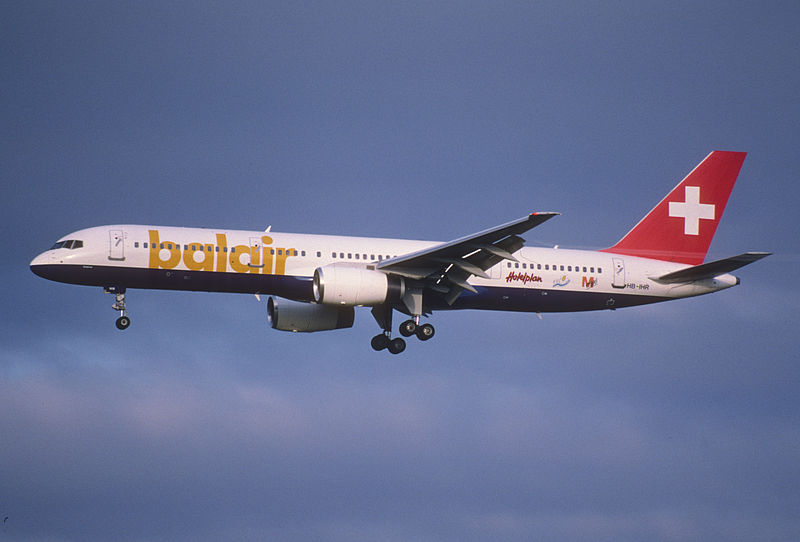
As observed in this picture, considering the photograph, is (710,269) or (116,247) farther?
(710,269)

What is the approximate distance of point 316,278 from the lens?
4319cm

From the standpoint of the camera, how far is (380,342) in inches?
1913

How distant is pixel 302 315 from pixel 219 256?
21.8 feet

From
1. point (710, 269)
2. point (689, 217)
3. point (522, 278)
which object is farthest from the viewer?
point (689, 217)

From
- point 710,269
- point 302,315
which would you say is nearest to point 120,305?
point 302,315

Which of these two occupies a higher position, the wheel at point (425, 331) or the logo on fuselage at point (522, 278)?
the logo on fuselage at point (522, 278)

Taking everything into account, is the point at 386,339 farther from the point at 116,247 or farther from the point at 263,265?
the point at 116,247

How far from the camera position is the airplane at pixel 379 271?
4350 cm

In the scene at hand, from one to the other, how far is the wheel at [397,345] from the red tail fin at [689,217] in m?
11.2

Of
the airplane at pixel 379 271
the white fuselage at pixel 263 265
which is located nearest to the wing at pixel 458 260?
the airplane at pixel 379 271

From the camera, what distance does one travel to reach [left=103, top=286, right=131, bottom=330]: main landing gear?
44.4 m

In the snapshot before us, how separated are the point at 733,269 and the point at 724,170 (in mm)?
7785

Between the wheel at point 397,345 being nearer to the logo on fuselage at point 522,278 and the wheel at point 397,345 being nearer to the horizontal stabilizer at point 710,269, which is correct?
the logo on fuselage at point 522,278

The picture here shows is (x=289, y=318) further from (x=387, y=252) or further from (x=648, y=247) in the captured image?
(x=648, y=247)
